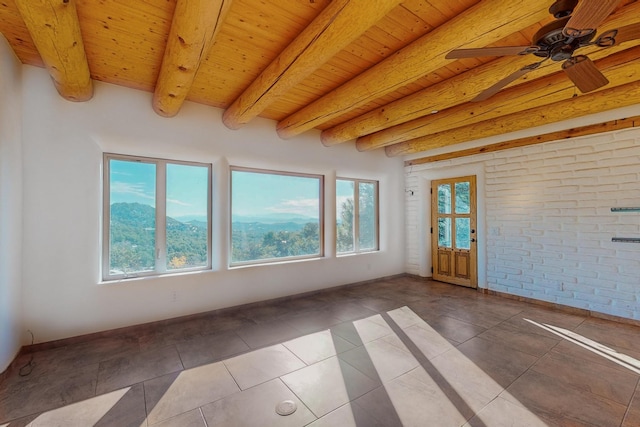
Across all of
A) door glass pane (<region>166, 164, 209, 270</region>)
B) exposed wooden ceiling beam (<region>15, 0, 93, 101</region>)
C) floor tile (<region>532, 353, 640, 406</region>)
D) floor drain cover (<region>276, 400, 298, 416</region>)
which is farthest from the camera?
door glass pane (<region>166, 164, 209, 270</region>)

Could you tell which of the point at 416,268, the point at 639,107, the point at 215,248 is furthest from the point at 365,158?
the point at 639,107

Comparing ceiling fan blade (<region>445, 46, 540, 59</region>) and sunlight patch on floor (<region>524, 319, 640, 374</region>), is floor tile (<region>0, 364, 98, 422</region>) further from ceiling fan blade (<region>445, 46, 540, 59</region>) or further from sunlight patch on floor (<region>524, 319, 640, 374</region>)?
sunlight patch on floor (<region>524, 319, 640, 374</region>)

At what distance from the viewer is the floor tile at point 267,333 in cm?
310

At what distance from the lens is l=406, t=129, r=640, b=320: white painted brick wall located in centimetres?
364

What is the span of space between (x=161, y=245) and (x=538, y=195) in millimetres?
5632

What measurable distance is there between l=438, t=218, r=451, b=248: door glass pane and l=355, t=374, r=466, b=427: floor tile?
3966 mm

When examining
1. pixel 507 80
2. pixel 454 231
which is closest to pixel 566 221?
pixel 454 231

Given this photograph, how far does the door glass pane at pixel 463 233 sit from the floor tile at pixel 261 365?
4198mm

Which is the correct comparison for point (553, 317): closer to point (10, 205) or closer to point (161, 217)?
point (161, 217)

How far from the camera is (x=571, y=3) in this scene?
60.2 inches

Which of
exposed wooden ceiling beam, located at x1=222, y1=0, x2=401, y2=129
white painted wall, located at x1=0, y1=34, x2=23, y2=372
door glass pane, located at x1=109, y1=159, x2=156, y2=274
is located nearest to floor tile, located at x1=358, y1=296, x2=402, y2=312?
door glass pane, located at x1=109, y1=159, x2=156, y2=274

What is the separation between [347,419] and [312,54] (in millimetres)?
2764

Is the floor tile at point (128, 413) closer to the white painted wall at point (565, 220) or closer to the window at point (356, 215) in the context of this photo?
the window at point (356, 215)

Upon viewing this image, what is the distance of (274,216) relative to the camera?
15.4 ft
